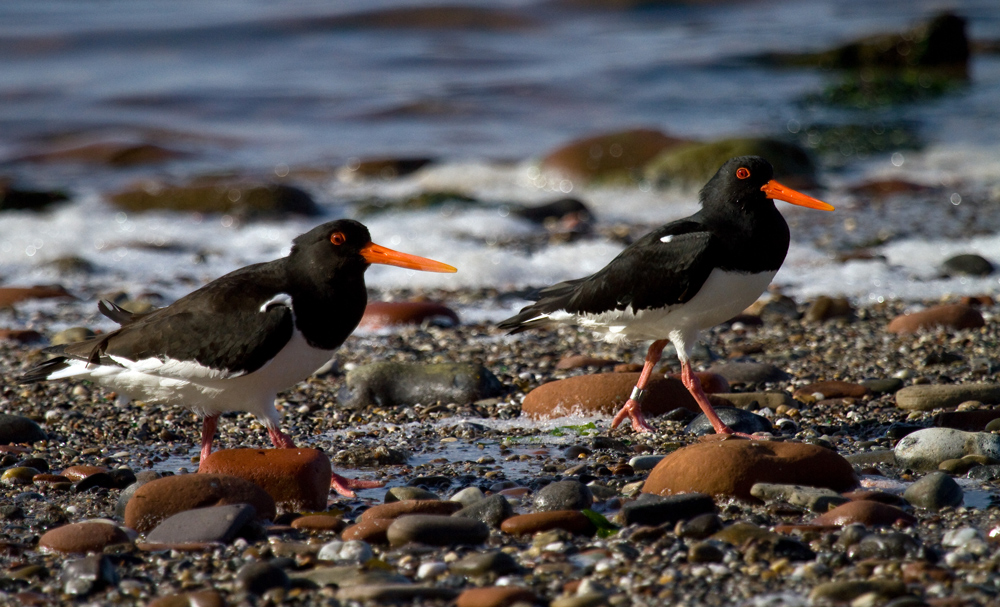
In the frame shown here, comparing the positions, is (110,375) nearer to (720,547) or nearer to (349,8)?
(720,547)

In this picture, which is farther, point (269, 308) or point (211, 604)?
point (269, 308)

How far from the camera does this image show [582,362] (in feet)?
19.1

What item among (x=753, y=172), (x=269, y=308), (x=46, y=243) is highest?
(x=753, y=172)

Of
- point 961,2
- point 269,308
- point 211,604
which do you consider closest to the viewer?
point 211,604

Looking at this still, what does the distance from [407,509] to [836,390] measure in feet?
7.83

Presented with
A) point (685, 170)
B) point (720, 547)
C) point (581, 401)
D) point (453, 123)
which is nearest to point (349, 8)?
point (453, 123)

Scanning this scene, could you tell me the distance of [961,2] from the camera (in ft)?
74.0

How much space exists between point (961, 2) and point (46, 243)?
19852mm

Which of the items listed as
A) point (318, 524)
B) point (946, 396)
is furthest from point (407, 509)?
point (946, 396)

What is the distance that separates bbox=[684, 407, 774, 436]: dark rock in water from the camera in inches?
182

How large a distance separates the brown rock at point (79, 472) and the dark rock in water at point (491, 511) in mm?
1515

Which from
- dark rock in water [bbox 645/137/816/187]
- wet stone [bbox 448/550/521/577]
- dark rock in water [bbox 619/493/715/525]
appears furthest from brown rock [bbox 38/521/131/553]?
dark rock in water [bbox 645/137/816/187]

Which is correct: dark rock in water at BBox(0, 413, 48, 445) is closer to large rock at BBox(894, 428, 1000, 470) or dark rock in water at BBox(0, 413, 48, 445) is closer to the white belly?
the white belly

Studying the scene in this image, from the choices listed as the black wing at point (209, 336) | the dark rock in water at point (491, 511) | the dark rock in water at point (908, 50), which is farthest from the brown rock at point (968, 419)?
the dark rock in water at point (908, 50)
